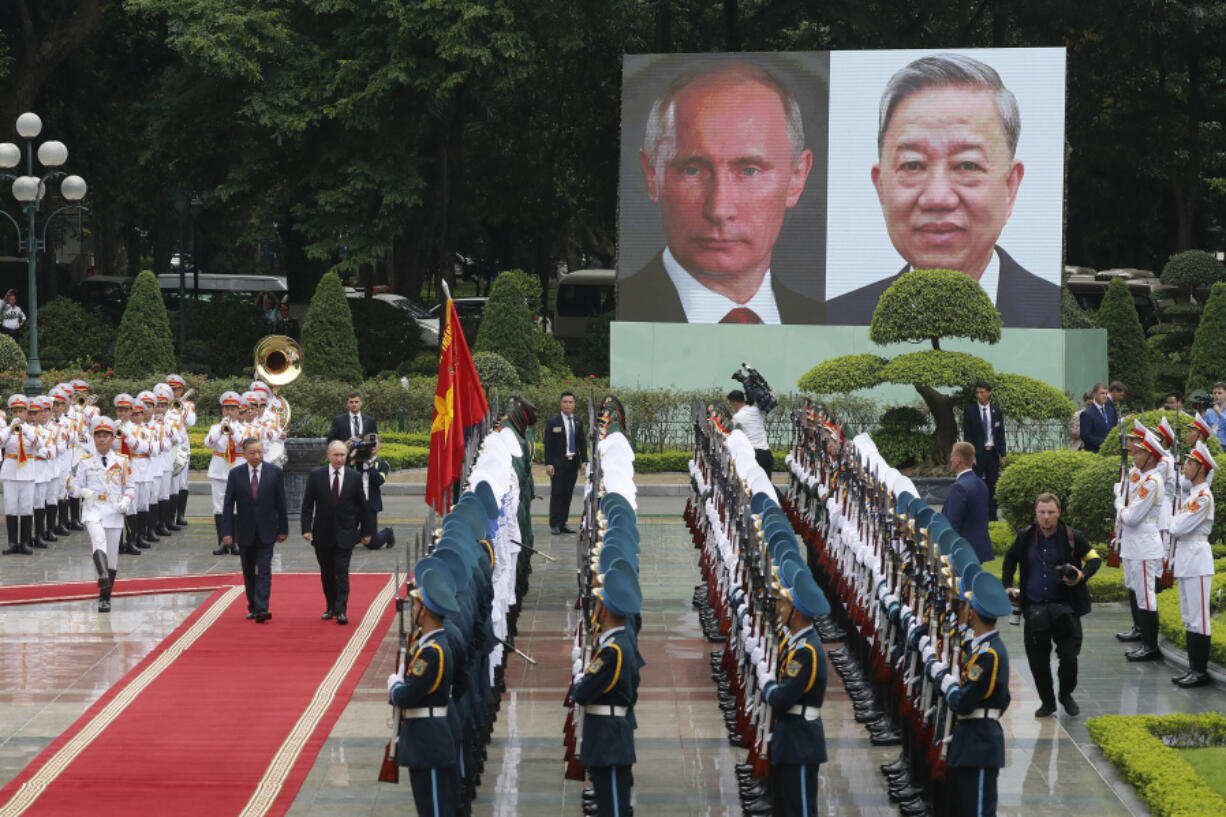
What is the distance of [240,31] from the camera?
106 feet

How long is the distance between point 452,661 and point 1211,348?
23.7 m

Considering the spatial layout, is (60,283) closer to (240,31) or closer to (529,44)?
(240,31)

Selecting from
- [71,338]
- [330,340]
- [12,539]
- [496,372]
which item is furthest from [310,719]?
[71,338]

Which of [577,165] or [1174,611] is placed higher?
[577,165]

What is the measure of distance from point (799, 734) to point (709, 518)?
4968mm

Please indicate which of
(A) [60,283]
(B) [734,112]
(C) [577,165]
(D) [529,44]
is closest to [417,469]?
(B) [734,112]

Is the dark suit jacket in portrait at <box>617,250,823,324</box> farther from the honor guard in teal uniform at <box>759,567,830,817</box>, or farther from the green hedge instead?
the honor guard in teal uniform at <box>759,567,830,817</box>

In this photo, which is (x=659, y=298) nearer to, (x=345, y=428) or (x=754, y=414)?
(x=345, y=428)

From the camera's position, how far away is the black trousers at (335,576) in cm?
1416

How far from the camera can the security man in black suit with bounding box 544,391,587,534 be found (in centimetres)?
1867

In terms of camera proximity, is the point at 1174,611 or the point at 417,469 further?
the point at 417,469

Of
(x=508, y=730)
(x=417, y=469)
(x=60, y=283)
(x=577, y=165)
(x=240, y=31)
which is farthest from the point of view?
(x=60, y=283)

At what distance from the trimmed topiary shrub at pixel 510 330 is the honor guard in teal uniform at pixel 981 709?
2109 cm

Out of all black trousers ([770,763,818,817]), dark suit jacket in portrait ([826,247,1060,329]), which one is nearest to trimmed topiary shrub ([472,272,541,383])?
dark suit jacket in portrait ([826,247,1060,329])
